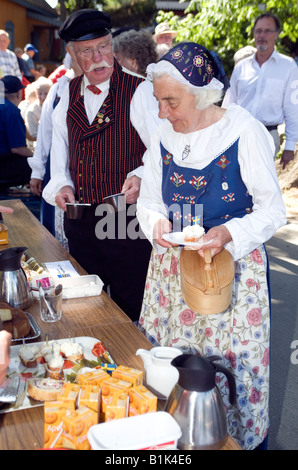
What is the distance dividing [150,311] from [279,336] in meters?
1.62

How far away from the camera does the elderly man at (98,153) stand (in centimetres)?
247

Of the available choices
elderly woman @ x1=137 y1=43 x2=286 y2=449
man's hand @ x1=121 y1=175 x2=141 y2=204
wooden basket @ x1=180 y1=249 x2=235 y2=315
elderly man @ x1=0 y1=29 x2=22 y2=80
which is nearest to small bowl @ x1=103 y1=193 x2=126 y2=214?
man's hand @ x1=121 y1=175 x2=141 y2=204

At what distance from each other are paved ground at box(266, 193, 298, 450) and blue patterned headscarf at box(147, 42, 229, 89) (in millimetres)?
1710

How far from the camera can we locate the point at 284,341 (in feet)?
11.4

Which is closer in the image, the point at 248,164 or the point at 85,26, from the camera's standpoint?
the point at 248,164

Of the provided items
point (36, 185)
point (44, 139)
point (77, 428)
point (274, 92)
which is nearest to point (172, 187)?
point (77, 428)

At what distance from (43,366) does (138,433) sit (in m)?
0.54

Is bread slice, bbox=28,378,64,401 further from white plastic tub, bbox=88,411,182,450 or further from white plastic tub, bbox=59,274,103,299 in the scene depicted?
white plastic tub, bbox=59,274,103,299

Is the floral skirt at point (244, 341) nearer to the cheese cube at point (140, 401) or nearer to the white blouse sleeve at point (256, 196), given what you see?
the white blouse sleeve at point (256, 196)

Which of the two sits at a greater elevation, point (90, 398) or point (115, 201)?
point (115, 201)

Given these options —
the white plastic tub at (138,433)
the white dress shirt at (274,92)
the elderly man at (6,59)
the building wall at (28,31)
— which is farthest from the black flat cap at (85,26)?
the building wall at (28,31)

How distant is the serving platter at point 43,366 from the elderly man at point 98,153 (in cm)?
95

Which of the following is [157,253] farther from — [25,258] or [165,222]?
[25,258]

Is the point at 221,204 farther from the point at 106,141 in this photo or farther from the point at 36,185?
the point at 36,185
